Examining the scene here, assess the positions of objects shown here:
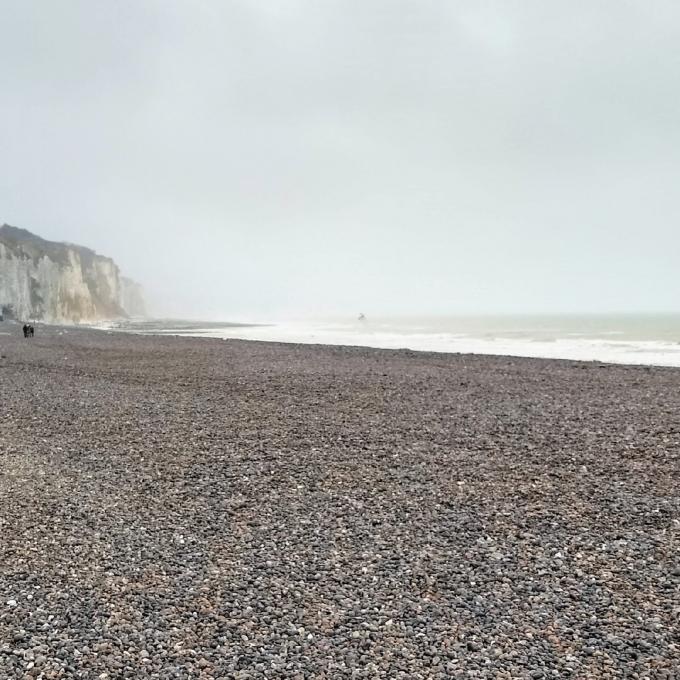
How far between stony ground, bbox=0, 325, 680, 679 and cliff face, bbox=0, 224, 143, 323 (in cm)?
6739

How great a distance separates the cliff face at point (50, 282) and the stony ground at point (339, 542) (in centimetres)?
6739

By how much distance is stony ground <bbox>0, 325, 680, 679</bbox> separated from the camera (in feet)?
13.3

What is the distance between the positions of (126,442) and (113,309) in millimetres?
111379

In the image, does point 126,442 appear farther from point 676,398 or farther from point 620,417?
point 676,398

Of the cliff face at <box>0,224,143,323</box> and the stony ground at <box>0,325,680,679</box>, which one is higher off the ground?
the cliff face at <box>0,224,143,323</box>

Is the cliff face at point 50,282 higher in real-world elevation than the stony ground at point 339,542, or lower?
higher

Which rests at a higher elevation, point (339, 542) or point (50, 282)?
point (50, 282)

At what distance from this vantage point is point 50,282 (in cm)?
7975

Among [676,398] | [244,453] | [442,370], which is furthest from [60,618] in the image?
[442,370]

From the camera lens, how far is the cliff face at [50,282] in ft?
231

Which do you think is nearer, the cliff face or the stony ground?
the stony ground

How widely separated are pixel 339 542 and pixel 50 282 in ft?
279

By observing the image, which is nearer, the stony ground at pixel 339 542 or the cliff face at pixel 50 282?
the stony ground at pixel 339 542

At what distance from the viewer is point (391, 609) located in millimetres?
4629
